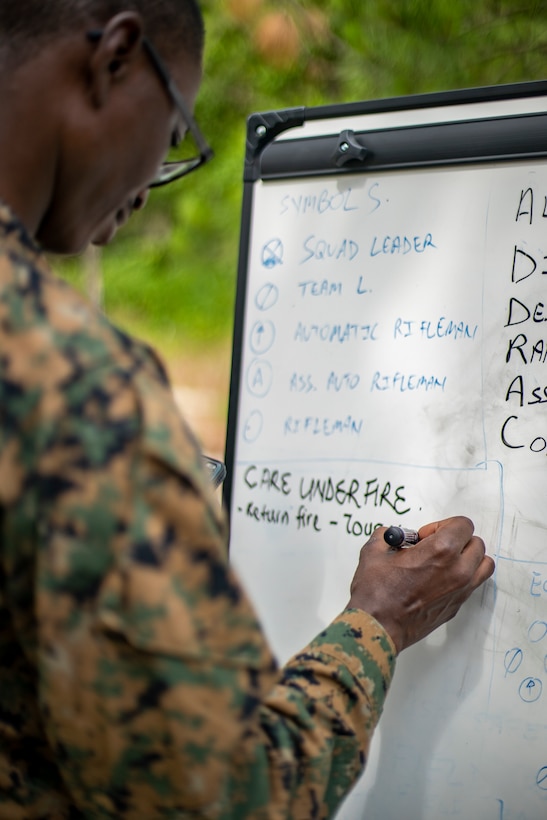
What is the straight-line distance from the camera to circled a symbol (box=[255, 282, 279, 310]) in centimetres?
167

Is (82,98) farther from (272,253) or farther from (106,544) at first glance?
(272,253)

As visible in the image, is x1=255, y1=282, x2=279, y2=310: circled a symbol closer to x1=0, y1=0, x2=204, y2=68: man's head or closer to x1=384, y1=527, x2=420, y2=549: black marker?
x1=384, y1=527, x2=420, y2=549: black marker

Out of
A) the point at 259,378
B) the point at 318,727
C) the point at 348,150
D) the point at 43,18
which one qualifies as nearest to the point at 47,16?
the point at 43,18

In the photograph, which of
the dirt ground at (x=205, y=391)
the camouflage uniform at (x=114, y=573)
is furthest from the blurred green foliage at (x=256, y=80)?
the camouflage uniform at (x=114, y=573)

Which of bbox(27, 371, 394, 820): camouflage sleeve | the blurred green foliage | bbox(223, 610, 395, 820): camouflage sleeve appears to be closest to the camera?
bbox(27, 371, 394, 820): camouflage sleeve

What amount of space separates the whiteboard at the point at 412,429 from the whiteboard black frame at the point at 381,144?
1 cm

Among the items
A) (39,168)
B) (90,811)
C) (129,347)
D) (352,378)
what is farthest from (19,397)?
(352,378)

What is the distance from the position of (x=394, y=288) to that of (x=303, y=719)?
0.86 metres

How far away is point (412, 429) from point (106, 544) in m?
0.88

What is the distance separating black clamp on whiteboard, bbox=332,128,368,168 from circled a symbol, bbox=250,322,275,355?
1.05ft

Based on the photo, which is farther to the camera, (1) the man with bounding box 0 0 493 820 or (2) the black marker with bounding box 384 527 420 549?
(2) the black marker with bounding box 384 527 420 549

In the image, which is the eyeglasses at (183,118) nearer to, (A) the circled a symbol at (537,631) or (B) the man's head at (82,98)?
(B) the man's head at (82,98)

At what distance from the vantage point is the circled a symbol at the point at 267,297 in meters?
1.67

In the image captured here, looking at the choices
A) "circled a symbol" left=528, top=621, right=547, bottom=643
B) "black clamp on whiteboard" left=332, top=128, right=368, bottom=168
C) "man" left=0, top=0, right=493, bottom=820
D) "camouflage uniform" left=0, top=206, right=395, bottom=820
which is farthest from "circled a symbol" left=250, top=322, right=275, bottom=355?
"camouflage uniform" left=0, top=206, right=395, bottom=820
